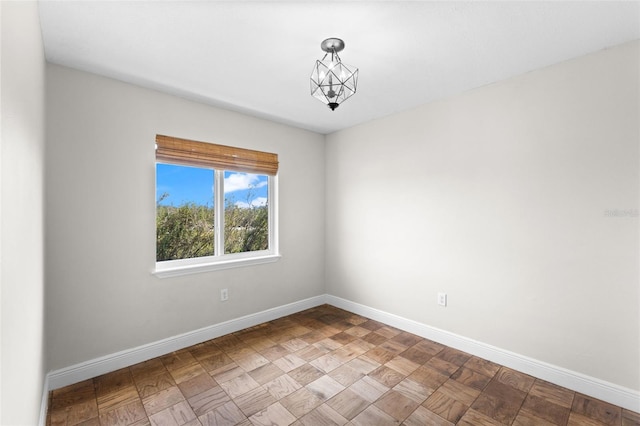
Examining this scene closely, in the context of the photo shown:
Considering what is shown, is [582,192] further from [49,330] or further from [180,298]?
[49,330]

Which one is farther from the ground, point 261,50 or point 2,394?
point 261,50

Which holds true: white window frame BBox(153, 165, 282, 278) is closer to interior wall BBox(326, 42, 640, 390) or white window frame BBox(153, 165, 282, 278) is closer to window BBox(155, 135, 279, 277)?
window BBox(155, 135, 279, 277)

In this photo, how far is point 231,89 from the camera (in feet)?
8.36

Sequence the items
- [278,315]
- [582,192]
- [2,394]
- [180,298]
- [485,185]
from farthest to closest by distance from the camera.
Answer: [278,315] → [180,298] → [485,185] → [582,192] → [2,394]

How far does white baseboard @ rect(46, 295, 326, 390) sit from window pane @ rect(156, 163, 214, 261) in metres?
0.73

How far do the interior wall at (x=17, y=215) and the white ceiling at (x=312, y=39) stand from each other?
1.63 ft

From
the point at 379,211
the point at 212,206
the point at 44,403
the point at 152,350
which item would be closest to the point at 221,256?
the point at 212,206

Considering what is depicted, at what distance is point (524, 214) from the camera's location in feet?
7.55

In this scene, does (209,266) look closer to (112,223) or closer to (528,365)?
(112,223)

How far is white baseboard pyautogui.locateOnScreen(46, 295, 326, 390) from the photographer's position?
83.7 inches

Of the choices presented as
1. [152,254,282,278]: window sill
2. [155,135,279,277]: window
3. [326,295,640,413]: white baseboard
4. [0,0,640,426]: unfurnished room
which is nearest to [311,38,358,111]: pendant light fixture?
[0,0,640,426]: unfurnished room

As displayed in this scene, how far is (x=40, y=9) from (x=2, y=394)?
6.03 ft

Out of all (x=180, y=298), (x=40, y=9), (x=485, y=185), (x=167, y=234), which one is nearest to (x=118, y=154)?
(x=167, y=234)

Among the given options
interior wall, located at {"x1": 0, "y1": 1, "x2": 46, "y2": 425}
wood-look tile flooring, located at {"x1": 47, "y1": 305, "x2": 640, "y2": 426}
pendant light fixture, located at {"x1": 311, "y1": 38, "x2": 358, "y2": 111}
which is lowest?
wood-look tile flooring, located at {"x1": 47, "y1": 305, "x2": 640, "y2": 426}
